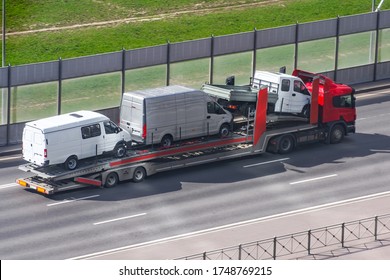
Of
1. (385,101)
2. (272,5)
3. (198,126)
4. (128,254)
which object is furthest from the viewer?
(272,5)

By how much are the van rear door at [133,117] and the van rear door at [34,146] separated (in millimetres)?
4980

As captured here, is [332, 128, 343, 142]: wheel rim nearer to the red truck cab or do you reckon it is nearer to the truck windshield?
the red truck cab

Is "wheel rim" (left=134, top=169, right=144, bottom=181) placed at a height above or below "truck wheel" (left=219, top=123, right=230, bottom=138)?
below

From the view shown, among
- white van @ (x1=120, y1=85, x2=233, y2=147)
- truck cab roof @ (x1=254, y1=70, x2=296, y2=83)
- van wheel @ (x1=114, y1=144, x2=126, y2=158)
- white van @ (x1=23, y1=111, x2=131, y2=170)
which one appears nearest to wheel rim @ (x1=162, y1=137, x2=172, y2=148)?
white van @ (x1=120, y1=85, x2=233, y2=147)

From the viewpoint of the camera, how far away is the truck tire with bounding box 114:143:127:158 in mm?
56938

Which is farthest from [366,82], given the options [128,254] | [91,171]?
[128,254]

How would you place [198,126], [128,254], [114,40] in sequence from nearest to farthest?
[128,254] < [198,126] < [114,40]

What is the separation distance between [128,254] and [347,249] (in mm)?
8345

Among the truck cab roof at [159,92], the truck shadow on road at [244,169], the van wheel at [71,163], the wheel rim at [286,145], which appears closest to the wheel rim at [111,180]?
the truck shadow on road at [244,169]

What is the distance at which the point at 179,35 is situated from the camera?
283 feet

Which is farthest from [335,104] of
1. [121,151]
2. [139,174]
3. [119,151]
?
[119,151]

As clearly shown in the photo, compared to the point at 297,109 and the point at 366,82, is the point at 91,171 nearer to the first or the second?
the point at 297,109

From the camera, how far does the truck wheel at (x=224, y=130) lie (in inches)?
2361

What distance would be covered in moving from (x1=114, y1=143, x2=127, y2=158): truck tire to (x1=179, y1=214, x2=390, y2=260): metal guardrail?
390 inches
